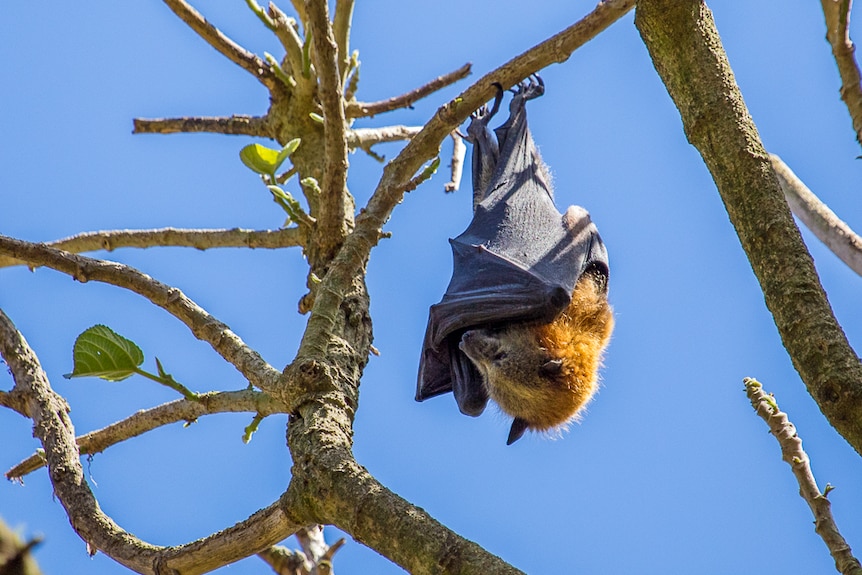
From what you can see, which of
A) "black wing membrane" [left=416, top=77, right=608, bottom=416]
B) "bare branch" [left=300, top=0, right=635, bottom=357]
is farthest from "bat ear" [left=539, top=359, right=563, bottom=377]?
"bare branch" [left=300, top=0, right=635, bottom=357]

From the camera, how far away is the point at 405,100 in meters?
7.13

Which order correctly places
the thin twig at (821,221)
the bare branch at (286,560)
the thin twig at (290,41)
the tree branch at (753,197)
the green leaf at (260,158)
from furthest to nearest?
the thin twig at (290,41) < the bare branch at (286,560) < the thin twig at (821,221) < the green leaf at (260,158) < the tree branch at (753,197)

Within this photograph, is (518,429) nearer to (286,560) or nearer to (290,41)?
(286,560)

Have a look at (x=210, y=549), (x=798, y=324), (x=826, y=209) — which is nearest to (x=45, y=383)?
(x=210, y=549)

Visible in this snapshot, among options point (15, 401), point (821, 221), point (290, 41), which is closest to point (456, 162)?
point (290, 41)

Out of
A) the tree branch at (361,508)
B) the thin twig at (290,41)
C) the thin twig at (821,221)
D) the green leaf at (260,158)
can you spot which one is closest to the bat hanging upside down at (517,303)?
the thin twig at (290,41)

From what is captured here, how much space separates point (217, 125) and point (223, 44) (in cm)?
79

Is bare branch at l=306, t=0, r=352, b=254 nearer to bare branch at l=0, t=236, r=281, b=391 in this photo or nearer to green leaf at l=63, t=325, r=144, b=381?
bare branch at l=0, t=236, r=281, b=391

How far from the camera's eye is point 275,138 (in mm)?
7000

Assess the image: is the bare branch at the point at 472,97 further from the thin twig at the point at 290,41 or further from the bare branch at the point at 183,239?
the thin twig at the point at 290,41

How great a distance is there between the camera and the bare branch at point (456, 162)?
6588 millimetres

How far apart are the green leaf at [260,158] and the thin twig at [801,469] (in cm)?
271

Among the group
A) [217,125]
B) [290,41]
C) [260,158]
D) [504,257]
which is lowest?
[260,158]

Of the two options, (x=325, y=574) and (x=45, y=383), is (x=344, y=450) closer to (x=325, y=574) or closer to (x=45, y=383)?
(x=45, y=383)
